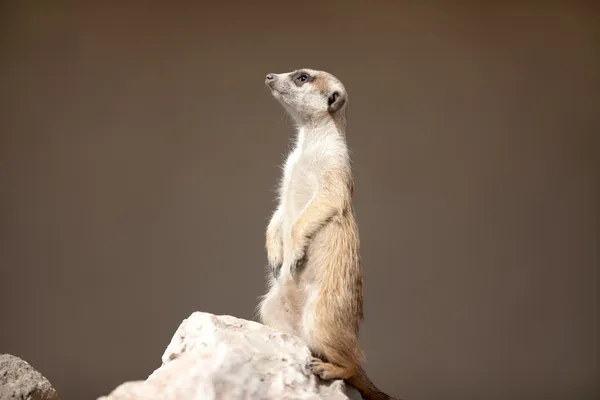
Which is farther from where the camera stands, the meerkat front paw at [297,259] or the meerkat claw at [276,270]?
the meerkat claw at [276,270]

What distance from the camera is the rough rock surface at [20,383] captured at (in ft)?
8.77

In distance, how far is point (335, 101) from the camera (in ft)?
10.0

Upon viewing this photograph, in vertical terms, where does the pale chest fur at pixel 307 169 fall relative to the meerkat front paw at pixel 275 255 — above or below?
above

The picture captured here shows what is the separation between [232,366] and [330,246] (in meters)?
0.64

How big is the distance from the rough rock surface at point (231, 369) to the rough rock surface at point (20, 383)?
19.2 inches

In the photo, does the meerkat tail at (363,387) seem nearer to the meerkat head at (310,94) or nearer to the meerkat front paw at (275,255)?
the meerkat front paw at (275,255)

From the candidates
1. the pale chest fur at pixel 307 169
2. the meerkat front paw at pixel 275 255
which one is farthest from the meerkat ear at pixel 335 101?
the meerkat front paw at pixel 275 255

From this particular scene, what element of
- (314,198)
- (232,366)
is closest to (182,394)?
(232,366)

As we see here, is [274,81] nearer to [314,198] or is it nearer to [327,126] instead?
[327,126]

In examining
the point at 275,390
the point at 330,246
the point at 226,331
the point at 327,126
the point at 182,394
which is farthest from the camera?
the point at 327,126

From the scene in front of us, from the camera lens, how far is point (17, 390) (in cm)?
268

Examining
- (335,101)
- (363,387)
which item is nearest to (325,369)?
(363,387)

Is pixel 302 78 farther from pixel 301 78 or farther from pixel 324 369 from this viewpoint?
pixel 324 369

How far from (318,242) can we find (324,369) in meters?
0.48
